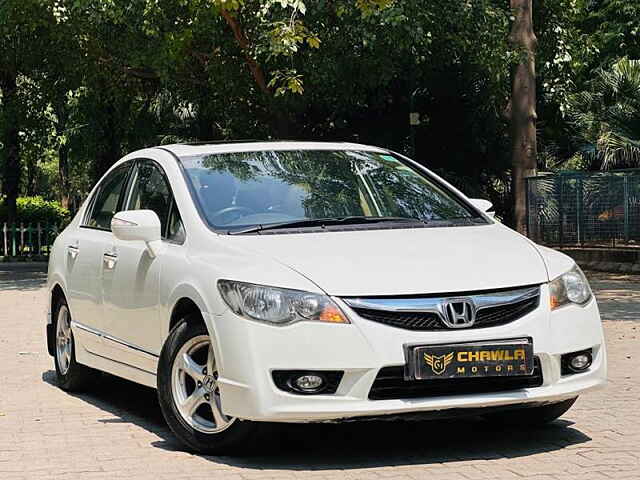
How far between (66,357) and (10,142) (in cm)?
2551

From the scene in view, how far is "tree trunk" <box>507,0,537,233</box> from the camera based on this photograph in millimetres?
26016

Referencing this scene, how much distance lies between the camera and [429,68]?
95.2 ft

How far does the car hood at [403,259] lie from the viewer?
6445 mm

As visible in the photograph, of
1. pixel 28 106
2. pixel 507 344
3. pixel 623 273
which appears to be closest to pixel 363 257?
pixel 507 344

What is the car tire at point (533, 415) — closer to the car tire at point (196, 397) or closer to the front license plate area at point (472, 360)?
the front license plate area at point (472, 360)

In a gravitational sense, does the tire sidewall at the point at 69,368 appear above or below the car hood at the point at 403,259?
below

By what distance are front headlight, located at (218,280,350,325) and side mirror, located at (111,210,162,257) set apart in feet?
4.04

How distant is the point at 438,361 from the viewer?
636 centimetres

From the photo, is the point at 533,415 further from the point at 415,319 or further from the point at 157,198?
the point at 157,198

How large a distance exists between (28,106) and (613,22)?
1938 centimetres

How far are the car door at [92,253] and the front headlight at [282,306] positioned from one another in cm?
218

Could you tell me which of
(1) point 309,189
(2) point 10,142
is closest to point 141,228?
(1) point 309,189

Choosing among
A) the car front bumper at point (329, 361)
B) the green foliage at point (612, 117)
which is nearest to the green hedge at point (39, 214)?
the green foliage at point (612, 117)

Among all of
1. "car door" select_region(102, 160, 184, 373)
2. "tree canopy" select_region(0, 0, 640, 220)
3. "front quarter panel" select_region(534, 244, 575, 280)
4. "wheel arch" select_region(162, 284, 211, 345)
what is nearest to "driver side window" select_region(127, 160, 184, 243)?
"car door" select_region(102, 160, 184, 373)
